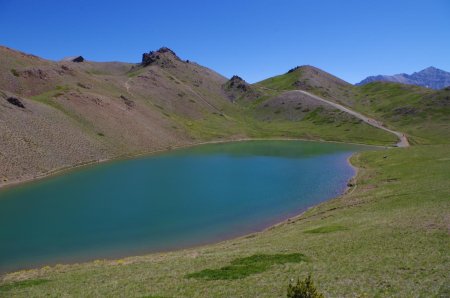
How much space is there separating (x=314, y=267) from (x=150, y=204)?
41.9m

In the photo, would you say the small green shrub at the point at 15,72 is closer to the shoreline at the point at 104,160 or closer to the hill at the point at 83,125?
the hill at the point at 83,125

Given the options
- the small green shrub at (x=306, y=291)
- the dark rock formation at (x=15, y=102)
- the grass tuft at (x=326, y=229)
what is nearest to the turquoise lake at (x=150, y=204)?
the grass tuft at (x=326, y=229)

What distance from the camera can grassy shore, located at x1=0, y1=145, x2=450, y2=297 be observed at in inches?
885

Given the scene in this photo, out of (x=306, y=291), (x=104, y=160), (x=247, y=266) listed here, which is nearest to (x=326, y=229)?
(x=247, y=266)

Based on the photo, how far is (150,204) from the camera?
209ft

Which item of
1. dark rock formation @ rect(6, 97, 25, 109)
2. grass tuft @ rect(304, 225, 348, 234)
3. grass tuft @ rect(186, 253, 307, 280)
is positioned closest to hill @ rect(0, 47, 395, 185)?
dark rock formation @ rect(6, 97, 25, 109)

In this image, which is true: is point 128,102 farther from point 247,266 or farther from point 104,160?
point 247,266

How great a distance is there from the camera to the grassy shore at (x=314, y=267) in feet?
73.7

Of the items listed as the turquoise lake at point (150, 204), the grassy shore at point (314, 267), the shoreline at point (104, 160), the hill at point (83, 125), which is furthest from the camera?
the hill at point (83, 125)

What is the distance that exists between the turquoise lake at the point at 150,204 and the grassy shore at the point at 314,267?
8.93 metres

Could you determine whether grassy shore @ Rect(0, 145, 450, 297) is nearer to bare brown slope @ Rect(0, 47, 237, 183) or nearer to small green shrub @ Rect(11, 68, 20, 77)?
bare brown slope @ Rect(0, 47, 237, 183)

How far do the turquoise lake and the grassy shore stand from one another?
893 cm

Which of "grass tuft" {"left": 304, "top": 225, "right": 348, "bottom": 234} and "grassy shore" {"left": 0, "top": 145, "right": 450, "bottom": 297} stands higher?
"grassy shore" {"left": 0, "top": 145, "right": 450, "bottom": 297}

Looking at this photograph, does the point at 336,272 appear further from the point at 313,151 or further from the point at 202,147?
the point at 202,147
